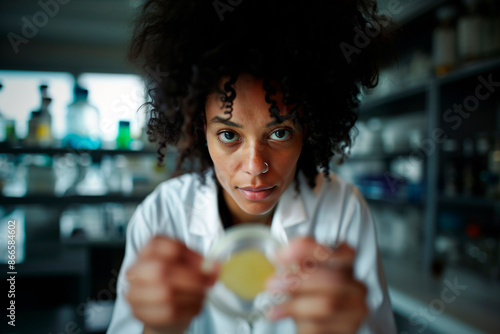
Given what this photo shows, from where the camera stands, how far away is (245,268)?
493mm

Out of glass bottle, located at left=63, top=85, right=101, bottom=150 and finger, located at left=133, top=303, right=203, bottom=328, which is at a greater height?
glass bottle, located at left=63, top=85, right=101, bottom=150

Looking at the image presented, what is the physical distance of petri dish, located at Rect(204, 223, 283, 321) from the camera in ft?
1.53

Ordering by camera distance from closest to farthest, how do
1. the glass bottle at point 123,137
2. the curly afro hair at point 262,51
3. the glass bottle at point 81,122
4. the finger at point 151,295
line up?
the finger at point 151,295, the curly afro hair at point 262,51, the glass bottle at point 81,122, the glass bottle at point 123,137

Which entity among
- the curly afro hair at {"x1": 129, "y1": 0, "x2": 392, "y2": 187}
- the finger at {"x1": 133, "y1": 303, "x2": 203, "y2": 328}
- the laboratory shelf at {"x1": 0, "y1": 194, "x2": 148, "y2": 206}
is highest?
the curly afro hair at {"x1": 129, "y1": 0, "x2": 392, "y2": 187}

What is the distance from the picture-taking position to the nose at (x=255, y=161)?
553 mm

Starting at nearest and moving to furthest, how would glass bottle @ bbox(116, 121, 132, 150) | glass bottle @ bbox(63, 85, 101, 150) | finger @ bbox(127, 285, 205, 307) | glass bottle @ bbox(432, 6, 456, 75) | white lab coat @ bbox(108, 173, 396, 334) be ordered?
finger @ bbox(127, 285, 205, 307) < white lab coat @ bbox(108, 173, 396, 334) < glass bottle @ bbox(432, 6, 456, 75) < glass bottle @ bbox(63, 85, 101, 150) < glass bottle @ bbox(116, 121, 132, 150)

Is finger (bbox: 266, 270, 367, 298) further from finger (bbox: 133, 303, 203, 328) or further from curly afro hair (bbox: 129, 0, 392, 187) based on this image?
curly afro hair (bbox: 129, 0, 392, 187)

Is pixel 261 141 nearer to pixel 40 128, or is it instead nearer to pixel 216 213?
pixel 216 213

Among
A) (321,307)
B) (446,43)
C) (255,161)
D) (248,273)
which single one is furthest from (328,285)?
(446,43)

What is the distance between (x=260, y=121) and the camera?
0.55 m

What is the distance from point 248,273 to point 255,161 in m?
0.19

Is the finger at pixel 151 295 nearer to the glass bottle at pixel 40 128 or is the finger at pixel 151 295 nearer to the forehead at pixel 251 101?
the forehead at pixel 251 101

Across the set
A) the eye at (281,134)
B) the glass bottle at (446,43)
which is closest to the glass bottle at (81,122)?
the eye at (281,134)

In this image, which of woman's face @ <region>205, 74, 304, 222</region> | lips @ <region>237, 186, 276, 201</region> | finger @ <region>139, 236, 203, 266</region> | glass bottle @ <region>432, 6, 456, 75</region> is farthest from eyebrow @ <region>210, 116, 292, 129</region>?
glass bottle @ <region>432, 6, 456, 75</region>
